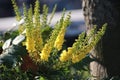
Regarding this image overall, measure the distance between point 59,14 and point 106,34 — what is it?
10.8ft

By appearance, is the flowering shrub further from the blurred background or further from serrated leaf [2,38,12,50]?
the blurred background

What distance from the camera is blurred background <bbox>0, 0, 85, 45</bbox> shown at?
5.39 meters

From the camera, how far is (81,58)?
6.10 feet

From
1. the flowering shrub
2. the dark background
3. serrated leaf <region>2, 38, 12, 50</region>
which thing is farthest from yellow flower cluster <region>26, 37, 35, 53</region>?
the dark background

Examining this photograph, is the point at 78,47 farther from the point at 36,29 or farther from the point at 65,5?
the point at 65,5

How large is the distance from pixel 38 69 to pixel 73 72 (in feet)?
0.92

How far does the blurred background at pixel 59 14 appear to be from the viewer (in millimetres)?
5386

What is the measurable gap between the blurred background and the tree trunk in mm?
2238

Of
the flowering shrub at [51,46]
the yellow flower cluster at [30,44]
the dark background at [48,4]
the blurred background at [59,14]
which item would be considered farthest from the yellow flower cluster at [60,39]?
the dark background at [48,4]

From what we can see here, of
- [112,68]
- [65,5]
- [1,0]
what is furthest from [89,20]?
[1,0]

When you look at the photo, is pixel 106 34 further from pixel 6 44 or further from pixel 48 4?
pixel 48 4

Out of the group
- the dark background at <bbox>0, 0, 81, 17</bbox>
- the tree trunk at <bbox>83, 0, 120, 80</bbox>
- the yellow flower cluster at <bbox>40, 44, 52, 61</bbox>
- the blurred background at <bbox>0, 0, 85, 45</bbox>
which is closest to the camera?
the yellow flower cluster at <bbox>40, 44, 52, 61</bbox>

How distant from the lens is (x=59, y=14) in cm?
595

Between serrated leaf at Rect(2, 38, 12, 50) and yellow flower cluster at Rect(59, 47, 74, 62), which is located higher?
serrated leaf at Rect(2, 38, 12, 50)
